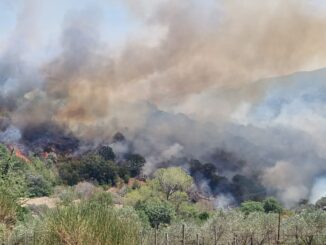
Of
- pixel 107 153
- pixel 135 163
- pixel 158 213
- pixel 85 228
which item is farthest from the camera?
pixel 107 153

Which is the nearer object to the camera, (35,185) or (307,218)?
(307,218)

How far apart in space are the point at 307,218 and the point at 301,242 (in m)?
3.26

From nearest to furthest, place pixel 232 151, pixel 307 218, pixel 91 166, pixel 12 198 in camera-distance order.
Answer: pixel 12 198 < pixel 307 218 < pixel 91 166 < pixel 232 151

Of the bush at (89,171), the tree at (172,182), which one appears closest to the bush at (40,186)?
the bush at (89,171)

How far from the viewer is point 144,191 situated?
69062 millimetres

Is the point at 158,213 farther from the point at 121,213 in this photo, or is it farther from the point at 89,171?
the point at 121,213

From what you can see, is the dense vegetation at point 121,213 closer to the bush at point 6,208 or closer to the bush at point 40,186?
the bush at point 6,208

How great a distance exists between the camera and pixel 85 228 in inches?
372

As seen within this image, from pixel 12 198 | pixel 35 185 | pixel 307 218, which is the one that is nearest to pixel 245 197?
pixel 35 185

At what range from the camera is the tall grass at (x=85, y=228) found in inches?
372

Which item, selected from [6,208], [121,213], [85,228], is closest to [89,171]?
[121,213]

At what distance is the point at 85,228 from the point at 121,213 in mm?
3272

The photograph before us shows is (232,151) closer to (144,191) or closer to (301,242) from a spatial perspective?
(144,191)

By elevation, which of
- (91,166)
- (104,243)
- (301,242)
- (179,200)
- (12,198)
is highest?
(91,166)
